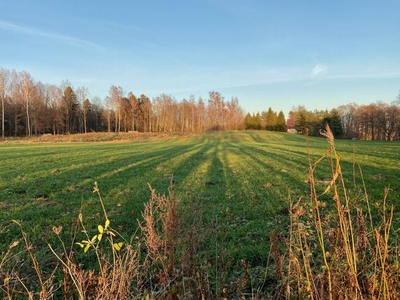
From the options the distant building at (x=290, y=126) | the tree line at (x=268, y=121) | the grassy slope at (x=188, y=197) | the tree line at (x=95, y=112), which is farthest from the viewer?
the distant building at (x=290, y=126)

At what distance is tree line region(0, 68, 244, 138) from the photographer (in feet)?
203

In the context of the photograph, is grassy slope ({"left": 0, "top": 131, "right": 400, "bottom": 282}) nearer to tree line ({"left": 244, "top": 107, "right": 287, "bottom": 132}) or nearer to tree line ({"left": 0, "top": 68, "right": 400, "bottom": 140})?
tree line ({"left": 0, "top": 68, "right": 400, "bottom": 140})

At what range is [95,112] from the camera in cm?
8162

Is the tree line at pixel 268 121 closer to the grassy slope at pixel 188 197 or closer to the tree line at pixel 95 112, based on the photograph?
the tree line at pixel 95 112

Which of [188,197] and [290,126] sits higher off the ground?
→ [290,126]

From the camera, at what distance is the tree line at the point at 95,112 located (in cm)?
6184

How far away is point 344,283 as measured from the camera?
247 centimetres

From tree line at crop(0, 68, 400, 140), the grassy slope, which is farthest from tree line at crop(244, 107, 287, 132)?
the grassy slope

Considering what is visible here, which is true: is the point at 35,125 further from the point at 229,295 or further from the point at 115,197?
the point at 229,295

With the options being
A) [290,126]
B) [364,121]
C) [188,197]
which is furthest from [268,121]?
[188,197]

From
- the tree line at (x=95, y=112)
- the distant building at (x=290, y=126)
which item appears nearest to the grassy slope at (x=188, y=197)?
the tree line at (x=95, y=112)

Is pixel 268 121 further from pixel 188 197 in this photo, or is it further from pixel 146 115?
pixel 188 197

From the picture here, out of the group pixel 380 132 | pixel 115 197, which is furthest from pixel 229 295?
pixel 380 132

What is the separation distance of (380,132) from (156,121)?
64694 mm
